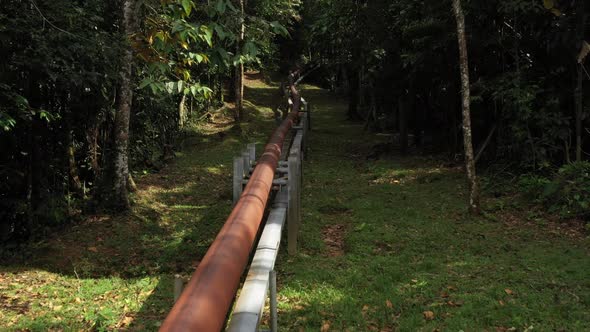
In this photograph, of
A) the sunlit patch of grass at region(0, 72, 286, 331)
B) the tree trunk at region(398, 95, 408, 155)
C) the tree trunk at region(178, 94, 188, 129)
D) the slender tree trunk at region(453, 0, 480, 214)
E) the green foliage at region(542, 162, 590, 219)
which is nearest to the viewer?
the sunlit patch of grass at region(0, 72, 286, 331)

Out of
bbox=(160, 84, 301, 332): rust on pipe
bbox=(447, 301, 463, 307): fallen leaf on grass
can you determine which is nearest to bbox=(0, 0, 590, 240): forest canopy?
bbox=(160, 84, 301, 332): rust on pipe

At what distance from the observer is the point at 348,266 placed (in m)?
6.78

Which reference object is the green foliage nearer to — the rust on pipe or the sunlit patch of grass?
the sunlit patch of grass

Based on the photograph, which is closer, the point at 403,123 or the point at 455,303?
the point at 455,303

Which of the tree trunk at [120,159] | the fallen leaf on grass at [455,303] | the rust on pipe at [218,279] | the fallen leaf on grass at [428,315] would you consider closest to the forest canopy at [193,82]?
the tree trunk at [120,159]

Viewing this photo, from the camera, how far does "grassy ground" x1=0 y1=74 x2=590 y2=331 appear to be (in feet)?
17.2

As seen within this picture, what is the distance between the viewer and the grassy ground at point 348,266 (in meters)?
5.25

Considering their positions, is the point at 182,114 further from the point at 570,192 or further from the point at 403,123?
the point at 570,192

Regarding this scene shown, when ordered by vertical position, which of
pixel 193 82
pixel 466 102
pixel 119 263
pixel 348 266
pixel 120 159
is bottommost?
pixel 119 263

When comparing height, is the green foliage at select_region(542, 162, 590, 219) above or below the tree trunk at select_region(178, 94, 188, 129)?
below

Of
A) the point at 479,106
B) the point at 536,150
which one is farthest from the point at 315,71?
the point at 536,150

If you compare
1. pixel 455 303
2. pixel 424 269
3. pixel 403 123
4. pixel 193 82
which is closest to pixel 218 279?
pixel 455 303

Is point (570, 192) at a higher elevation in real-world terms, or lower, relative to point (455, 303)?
higher

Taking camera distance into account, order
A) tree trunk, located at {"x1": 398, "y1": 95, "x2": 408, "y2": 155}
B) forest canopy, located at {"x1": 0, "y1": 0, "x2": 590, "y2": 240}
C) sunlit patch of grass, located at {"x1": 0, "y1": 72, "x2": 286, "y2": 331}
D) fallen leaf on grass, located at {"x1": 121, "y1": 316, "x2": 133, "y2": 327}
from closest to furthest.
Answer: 1. fallen leaf on grass, located at {"x1": 121, "y1": 316, "x2": 133, "y2": 327}
2. sunlit patch of grass, located at {"x1": 0, "y1": 72, "x2": 286, "y2": 331}
3. forest canopy, located at {"x1": 0, "y1": 0, "x2": 590, "y2": 240}
4. tree trunk, located at {"x1": 398, "y1": 95, "x2": 408, "y2": 155}
